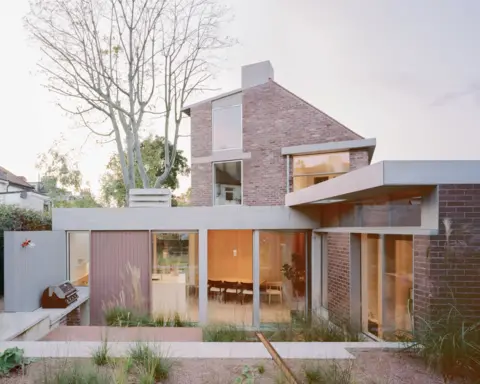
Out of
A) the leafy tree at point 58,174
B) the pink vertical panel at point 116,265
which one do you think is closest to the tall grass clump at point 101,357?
the pink vertical panel at point 116,265

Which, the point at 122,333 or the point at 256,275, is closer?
the point at 122,333

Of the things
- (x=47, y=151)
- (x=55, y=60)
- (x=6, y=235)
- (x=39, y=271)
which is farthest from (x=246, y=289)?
(x=47, y=151)

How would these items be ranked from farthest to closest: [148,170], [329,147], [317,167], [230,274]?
[148,170], [317,167], [329,147], [230,274]

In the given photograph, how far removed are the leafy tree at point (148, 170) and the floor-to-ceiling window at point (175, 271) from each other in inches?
650

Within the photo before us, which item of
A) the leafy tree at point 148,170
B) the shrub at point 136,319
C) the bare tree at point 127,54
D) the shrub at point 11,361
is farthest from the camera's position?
the leafy tree at point 148,170

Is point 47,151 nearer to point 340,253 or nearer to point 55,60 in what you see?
point 55,60

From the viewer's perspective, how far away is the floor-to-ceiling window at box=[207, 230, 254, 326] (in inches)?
349

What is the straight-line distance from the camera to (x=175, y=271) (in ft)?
29.1

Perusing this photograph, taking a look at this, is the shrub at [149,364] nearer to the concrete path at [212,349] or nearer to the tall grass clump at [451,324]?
the concrete path at [212,349]

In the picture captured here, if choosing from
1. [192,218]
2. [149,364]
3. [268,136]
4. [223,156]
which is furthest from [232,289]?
[268,136]

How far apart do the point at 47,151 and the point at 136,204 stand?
20148 millimetres

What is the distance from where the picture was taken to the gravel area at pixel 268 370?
359 cm

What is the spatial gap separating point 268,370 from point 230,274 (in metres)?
5.41

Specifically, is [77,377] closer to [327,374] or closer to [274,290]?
[327,374]
